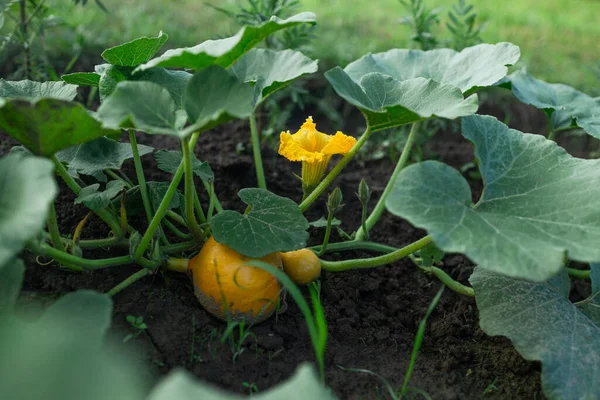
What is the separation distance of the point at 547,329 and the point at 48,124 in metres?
1.50

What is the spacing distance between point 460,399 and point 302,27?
6.76 feet

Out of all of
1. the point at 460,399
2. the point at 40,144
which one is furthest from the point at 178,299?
the point at 460,399

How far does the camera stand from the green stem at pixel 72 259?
1595mm

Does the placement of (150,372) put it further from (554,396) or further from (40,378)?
(554,396)

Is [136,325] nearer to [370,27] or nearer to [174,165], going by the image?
[174,165]

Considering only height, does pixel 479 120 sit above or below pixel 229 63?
below

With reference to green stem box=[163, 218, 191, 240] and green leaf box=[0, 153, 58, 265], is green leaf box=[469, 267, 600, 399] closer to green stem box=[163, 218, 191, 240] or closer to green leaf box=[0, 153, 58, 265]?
green stem box=[163, 218, 191, 240]

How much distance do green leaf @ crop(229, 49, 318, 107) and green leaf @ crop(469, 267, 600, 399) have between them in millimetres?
869

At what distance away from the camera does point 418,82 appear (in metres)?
2.04

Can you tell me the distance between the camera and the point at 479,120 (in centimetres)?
202

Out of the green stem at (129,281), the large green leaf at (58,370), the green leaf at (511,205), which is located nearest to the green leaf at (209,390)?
the large green leaf at (58,370)

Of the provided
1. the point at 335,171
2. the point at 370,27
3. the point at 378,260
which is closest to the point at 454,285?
the point at 378,260

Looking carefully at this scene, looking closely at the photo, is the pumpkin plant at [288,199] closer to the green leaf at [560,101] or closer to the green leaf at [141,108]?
the green leaf at [141,108]

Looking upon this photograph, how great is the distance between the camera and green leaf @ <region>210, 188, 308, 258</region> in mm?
1777
